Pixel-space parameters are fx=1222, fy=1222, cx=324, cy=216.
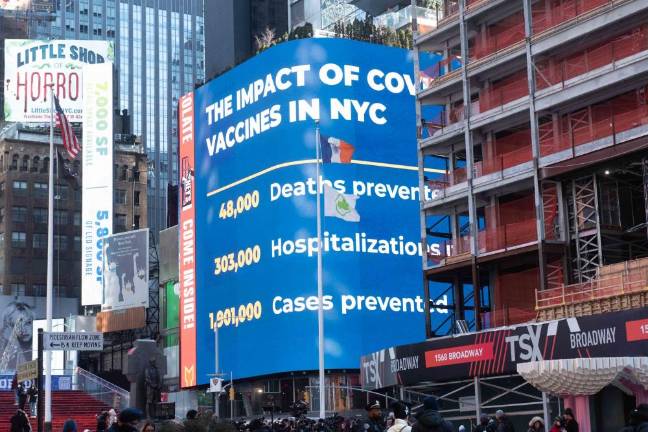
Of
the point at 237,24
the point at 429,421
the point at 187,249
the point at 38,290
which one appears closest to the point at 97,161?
the point at 237,24

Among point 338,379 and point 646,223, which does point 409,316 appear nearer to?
point 338,379

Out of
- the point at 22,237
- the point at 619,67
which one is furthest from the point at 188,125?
the point at 22,237

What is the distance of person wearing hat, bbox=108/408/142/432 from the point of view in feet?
46.6

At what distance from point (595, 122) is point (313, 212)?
73.3 feet

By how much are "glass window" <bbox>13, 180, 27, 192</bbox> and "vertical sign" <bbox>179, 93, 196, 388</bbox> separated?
50.0m

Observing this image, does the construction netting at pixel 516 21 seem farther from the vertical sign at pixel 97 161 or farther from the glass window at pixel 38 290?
the glass window at pixel 38 290

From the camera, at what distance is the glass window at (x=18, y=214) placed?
127 metres

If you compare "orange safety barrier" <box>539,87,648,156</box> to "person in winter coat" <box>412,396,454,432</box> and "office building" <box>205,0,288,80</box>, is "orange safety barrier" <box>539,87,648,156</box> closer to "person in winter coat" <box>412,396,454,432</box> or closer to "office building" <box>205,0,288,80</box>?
"person in winter coat" <box>412,396,454,432</box>

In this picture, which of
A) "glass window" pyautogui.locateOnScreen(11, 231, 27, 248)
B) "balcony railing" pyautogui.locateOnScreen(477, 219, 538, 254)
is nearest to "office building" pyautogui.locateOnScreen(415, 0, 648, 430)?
"balcony railing" pyautogui.locateOnScreen(477, 219, 538, 254)

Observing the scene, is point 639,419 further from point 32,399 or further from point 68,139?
point 32,399

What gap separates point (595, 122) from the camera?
51500 mm

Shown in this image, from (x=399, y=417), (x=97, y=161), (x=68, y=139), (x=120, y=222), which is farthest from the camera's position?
(x=120, y=222)

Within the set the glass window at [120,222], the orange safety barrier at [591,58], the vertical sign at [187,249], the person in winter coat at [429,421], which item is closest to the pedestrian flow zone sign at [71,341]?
the person in winter coat at [429,421]

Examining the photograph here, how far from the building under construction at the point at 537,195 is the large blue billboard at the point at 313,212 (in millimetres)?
9895
